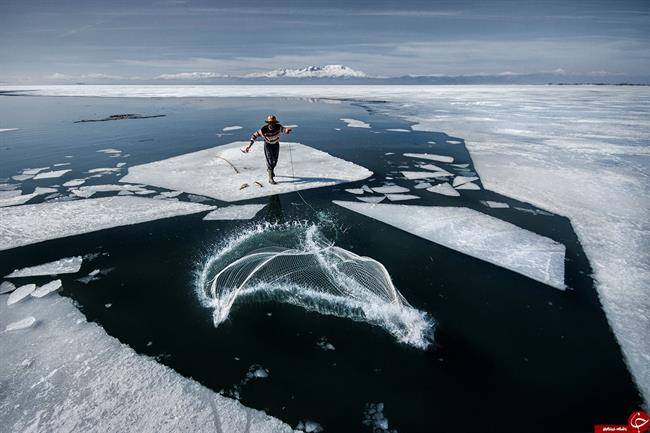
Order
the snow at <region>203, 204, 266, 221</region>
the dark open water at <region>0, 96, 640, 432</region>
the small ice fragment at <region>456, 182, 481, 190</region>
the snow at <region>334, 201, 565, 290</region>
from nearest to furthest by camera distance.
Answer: the dark open water at <region>0, 96, 640, 432</region> < the snow at <region>334, 201, 565, 290</region> < the snow at <region>203, 204, 266, 221</region> < the small ice fragment at <region>456, 182, 481, 190</region>

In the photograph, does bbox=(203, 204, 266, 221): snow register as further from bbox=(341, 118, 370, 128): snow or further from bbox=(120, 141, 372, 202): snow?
A: bbox=(341, 118, 370, 128): snow

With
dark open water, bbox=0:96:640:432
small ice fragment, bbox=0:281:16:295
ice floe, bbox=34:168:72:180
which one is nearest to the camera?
dark open water, bbox=0:96:640:432

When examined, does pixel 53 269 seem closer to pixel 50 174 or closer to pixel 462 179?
pixel 50 174

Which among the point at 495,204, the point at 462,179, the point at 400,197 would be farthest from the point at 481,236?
the point at 462,179

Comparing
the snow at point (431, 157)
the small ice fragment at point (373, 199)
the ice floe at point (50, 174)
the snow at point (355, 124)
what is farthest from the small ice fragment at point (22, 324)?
the snow at point (355, 124)

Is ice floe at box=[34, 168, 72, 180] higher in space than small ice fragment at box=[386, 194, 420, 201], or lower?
higher

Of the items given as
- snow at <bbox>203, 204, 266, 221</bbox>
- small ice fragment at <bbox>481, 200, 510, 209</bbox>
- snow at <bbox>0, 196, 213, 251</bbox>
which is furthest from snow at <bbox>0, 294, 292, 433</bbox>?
small ice fragment at <bbox>481, 200, 510, 209</bbox>

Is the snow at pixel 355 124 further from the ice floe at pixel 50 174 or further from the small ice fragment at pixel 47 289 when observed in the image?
the small ice fragment at pixel 47 289

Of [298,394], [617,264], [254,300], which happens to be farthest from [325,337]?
[617,264]
